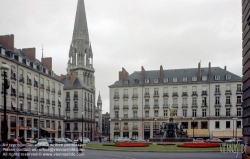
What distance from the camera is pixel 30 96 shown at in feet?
214

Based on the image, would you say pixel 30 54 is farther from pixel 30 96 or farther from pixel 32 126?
pixel 32 126

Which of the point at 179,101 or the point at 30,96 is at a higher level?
the point at 30,96

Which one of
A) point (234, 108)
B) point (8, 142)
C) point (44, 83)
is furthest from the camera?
point (234, 108)

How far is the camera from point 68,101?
94.0m

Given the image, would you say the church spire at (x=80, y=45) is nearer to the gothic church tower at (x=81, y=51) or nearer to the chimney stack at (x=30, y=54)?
the gothic church tower at (x=81, y=51)

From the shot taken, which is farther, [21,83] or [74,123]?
[74,123]

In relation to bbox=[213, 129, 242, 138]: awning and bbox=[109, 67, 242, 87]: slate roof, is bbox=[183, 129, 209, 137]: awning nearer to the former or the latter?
bbox=[213, 129, 242, 138]: awning

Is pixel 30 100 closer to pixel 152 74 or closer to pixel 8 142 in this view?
pixel 152 74

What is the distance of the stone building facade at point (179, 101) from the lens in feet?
257

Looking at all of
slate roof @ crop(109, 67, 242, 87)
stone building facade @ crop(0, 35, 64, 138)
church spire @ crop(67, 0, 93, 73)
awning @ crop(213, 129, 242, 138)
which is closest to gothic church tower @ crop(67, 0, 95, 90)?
church spire @ crop(67, 0, 93, 73)

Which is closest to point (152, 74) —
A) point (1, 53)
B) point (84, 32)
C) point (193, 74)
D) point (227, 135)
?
point (193, 74)

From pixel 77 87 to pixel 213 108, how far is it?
36937 millimetres

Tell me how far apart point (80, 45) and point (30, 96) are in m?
79.7

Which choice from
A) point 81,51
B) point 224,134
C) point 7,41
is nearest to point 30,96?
point 7,41
